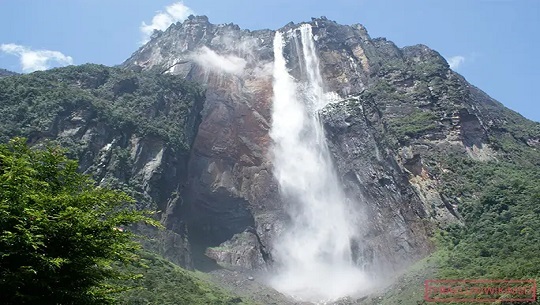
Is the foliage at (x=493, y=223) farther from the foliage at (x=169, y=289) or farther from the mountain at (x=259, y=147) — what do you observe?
the foliage at (x=169, y=289)

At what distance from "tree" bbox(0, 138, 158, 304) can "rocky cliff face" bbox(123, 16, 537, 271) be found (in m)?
55.4

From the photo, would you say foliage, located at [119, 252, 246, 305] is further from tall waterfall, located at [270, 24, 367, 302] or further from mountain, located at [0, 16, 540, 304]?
tall waterfall, located at [270, 24, 367, 302]

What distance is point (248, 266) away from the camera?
64.9m

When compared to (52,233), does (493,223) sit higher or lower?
higher

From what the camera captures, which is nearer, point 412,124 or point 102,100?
point 412,124

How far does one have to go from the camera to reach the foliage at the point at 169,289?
38.7 metres

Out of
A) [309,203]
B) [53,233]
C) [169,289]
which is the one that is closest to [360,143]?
[309,203]

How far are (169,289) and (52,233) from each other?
124 feet

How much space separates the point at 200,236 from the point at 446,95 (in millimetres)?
47160

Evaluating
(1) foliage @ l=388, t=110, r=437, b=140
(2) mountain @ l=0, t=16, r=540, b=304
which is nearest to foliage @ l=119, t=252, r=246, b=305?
(2) mountain @ l=0, t=16, r=540, b=304

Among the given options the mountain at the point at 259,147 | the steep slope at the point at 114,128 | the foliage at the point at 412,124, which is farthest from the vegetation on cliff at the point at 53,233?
the foliage at the point at 412,124

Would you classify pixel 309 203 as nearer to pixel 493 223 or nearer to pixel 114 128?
pixel 493 223

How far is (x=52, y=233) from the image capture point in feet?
23.6

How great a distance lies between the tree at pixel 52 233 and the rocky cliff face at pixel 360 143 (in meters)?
55.4
